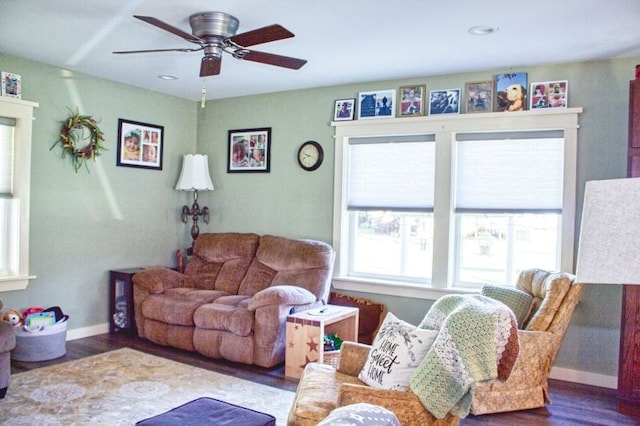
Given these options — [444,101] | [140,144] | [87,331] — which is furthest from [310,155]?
[87,331]

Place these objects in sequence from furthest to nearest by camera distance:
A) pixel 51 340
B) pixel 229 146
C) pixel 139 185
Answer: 1. pixel 229 146
2. pixel 139 185
3. pixel 51 340

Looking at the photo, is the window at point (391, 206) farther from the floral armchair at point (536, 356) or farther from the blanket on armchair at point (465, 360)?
the blanket on armchair at point (465, 360)

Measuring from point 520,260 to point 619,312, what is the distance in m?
0.81

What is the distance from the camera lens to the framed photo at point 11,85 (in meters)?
4.30

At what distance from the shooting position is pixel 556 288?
341 centimetres

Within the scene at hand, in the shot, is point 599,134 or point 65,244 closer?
point 599,134

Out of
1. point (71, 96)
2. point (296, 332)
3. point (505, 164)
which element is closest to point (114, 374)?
point (296, 332)

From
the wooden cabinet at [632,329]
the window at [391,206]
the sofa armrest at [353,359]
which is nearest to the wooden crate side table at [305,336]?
the window at [391,206]

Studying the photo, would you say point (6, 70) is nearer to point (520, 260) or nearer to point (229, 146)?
point (229, 146)

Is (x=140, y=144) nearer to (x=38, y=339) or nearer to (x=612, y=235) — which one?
(x=38, y=339)

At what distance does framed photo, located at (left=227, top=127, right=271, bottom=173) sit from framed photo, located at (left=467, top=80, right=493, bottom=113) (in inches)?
84.2

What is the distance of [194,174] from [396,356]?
148 inches

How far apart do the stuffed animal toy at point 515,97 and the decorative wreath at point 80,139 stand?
12.4 feet

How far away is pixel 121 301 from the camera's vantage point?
5.20m
